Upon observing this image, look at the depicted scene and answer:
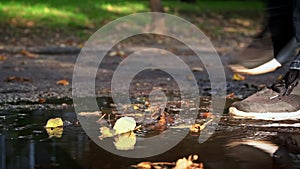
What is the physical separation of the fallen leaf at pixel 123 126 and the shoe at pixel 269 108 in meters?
0.75

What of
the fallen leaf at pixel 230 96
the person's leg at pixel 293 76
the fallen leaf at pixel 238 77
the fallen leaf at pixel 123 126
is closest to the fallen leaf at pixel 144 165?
the fallen leaf at pixel 123 126

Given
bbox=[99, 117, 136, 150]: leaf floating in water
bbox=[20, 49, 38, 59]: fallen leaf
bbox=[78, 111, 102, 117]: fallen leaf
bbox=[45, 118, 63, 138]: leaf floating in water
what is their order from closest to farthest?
bbox=[99, 117, 136, 150]: leaf floating in water < bbox=[45, 118, 63, 138]: leaf floating in water < bbox=[78, 111, 102, 117]: fallen leaf < bbox=[20, 49, 38, 59]: fallen leaf

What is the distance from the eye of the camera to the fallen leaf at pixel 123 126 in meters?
3.35

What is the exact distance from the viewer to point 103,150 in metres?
2.98

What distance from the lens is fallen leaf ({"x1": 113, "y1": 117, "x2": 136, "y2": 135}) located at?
3354 mm

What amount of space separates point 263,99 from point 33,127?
4.39 feet

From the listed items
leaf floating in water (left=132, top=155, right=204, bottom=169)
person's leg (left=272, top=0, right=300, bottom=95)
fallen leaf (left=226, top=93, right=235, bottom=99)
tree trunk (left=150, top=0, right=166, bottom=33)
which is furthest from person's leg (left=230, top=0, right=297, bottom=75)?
tree trunk (left=150, top=0, right=166, bottom=33)

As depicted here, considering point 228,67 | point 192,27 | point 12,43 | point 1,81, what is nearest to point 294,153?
point 1,81

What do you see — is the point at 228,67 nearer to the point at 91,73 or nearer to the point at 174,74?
the point at 174,74

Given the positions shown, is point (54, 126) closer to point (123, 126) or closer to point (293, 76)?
point (123, 126)

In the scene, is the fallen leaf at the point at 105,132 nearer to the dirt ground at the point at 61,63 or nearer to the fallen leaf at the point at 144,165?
the fallen leaf at the point at 144,165

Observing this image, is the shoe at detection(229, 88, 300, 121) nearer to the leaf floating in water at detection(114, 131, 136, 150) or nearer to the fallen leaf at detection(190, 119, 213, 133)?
the fallen leaf at detection(190, 119, 213, 133)

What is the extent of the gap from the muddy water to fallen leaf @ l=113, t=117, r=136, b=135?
0.55ft

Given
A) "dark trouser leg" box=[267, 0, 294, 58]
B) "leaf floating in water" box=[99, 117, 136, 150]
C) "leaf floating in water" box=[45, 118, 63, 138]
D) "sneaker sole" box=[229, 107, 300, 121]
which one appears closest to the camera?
"leaf floating in water" box=[99, 117, 136, 150]
